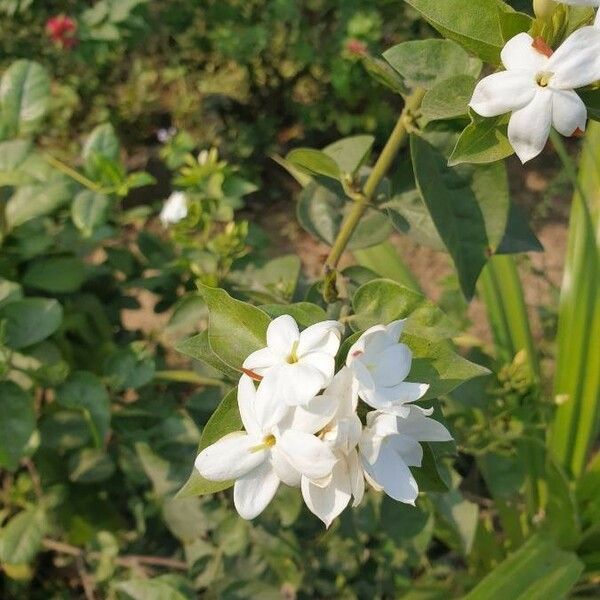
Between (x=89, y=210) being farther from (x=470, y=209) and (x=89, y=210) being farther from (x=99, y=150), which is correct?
(x=470, y=209)

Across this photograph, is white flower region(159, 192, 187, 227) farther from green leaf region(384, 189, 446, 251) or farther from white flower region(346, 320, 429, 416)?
white flower region(346, 320, 429, 416)

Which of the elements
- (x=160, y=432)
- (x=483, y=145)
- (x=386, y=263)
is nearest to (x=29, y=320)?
(x=160, y=432)

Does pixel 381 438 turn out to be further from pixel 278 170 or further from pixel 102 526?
pixel 278 170

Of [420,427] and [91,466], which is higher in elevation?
[420,427]

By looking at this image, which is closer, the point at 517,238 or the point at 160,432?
the point at 517,238

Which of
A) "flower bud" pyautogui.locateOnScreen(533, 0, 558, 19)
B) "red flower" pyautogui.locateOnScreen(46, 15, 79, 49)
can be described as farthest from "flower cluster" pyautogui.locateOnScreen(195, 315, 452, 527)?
"red flower" pyautogui.locateOnScreen(46, 15, 79, 49)

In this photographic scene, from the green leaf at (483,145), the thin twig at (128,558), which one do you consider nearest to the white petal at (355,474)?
the green leaf at (483,145)
